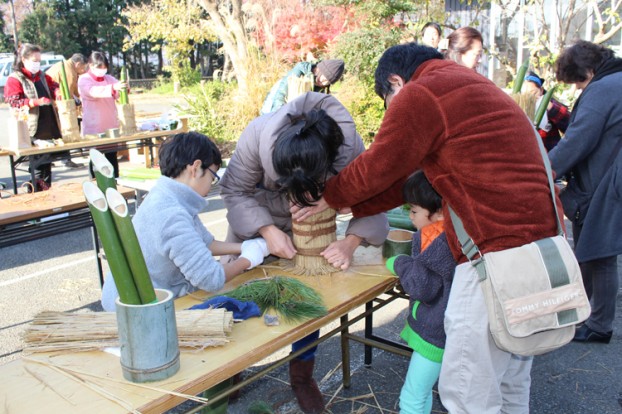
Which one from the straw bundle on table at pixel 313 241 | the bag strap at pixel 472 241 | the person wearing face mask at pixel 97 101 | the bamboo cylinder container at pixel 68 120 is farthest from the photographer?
the person wearing face mask at pixel 97 101

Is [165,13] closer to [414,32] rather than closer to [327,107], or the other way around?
[414,32]

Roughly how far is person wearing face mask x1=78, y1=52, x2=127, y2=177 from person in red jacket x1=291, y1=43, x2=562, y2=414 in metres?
5.98

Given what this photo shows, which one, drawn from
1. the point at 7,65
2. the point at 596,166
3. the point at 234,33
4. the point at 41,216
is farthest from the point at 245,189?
the point at 7,65

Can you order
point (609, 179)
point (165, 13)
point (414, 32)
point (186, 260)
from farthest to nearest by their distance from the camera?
1. point (165, 13)
2. point (414, 32)
3. point (609, 179)
4. point (186, 260)

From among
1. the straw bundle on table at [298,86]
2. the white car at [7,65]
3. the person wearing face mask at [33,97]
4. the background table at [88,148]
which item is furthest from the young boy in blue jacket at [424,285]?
the white car at [7,65]

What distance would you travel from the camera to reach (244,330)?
1813mm

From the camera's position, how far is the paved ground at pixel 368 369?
288 cm

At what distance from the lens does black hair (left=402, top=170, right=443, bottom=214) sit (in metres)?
2.14

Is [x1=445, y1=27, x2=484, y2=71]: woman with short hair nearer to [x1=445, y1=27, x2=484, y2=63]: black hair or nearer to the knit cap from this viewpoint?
[x1=445, y1=27, x2=484, y2=63]: black hair

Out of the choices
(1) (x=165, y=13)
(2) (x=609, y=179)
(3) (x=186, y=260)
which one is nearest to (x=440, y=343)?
(3) (x=186, y=260)

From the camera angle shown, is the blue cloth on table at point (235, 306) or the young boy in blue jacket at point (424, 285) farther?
the young boy in blue jacket at point (424, 285)

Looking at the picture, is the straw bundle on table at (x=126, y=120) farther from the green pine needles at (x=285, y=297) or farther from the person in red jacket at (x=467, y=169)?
the person in red jacket at (x=467, y=169)

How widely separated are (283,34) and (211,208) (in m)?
7.20

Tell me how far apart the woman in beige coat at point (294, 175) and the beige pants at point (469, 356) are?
2.05 ft
